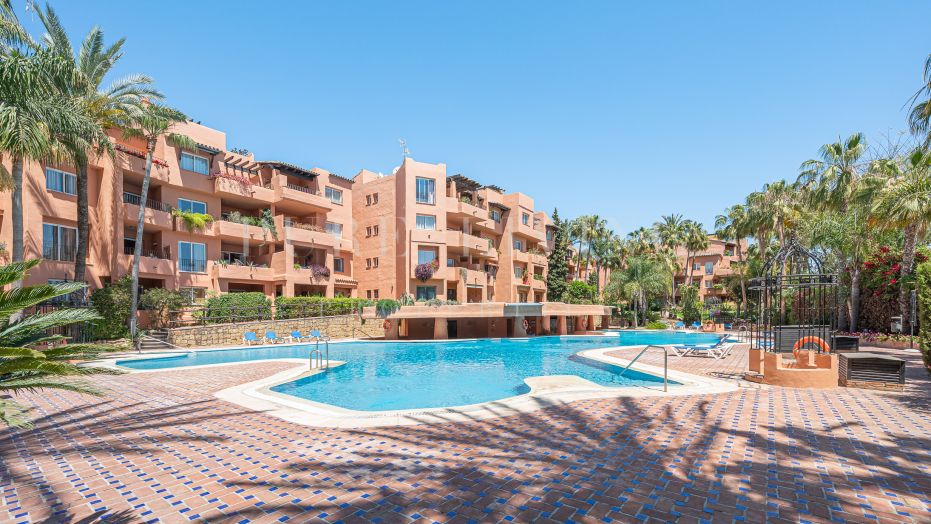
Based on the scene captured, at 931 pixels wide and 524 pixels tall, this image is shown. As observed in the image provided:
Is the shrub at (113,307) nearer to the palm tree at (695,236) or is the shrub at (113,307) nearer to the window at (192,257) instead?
the window at (192,257)

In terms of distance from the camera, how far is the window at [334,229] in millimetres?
36594

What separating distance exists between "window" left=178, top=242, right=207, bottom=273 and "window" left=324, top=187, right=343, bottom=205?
1036cm

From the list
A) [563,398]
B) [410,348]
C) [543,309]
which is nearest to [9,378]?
[563,398]

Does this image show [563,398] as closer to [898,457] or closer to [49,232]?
[898,457]

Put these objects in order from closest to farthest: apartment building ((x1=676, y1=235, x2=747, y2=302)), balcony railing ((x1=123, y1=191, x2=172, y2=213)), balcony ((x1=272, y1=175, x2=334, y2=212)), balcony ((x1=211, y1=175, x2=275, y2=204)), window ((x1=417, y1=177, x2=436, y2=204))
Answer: balcony railing ((x1=123, y1=191, x2=172, y2=213)), balcony ((x1=211, y1=175, x2=275, y2=204)), balcony ((x1=272, y1=175, x2=334, y2=212)), window ((x1=417, y1=177, x2=436, y2=204)), apartment building ((x1=676, y1=235, x2=747, y2=302))

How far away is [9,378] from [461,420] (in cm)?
595

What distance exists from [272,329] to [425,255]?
524 inches

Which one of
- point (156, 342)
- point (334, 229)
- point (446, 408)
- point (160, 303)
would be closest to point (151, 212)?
point (160, 303)

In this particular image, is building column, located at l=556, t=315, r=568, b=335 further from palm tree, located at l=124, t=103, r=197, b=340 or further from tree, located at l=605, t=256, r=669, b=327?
palm tree, located at l=124, t=103, r=197, b=340

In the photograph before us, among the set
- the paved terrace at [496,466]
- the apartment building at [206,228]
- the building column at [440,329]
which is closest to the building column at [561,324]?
the building column at [440,329]

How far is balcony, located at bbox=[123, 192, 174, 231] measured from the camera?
2534 centimetres

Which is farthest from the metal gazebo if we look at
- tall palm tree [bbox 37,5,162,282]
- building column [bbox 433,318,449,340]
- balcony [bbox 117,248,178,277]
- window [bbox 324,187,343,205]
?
window [bbox 324,187,343,205]

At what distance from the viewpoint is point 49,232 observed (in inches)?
885

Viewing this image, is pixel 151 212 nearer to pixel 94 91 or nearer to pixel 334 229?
pixel 94 91
